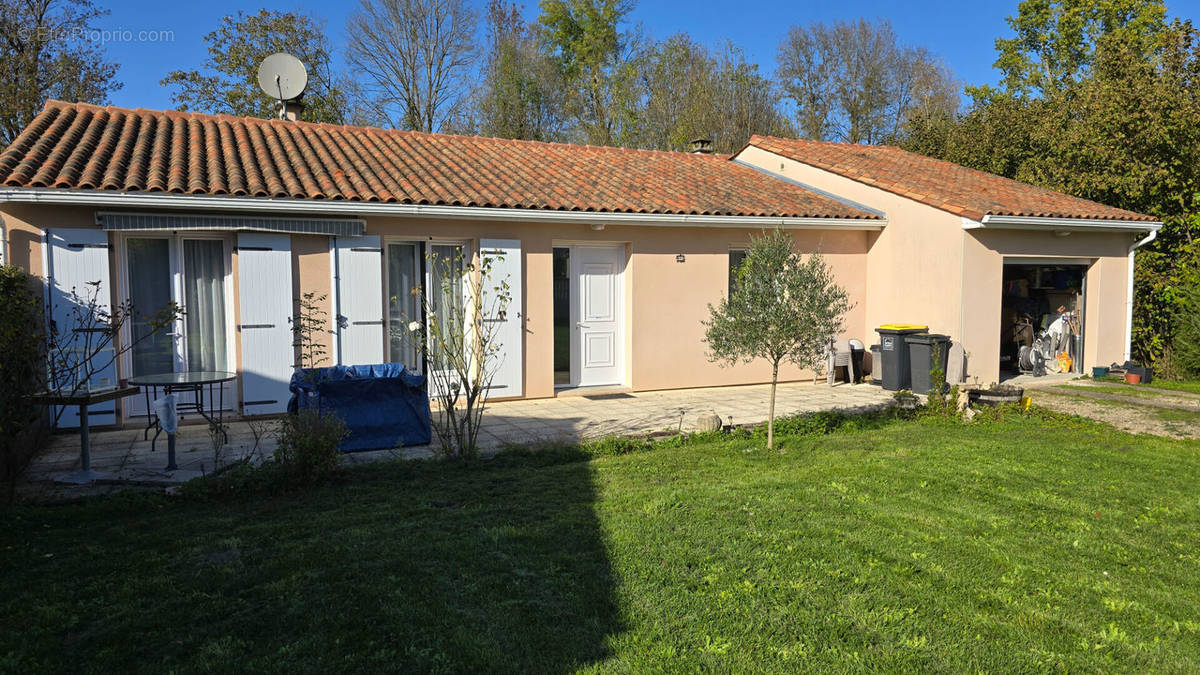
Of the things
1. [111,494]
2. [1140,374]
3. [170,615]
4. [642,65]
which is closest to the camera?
[170,615]

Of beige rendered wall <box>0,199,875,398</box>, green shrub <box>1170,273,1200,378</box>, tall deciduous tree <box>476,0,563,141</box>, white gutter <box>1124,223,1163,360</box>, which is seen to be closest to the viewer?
beige rendered wall <box>0,199,875,398</box>

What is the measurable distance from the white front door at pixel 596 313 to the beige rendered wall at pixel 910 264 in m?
4.69

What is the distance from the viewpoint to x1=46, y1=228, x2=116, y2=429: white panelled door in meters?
8.11

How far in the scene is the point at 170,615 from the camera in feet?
11.8

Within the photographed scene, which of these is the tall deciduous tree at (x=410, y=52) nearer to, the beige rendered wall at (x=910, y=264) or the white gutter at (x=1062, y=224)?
the beige rendered wall at (x=910, y=264)

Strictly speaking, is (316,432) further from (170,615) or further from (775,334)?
(775,334)

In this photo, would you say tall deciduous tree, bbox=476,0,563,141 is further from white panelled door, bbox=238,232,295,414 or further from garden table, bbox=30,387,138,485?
garden table, bbox=30,387,138,485

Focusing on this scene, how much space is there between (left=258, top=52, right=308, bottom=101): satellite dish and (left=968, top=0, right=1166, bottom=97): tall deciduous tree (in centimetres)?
2433

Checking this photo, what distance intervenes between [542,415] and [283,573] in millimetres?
5518

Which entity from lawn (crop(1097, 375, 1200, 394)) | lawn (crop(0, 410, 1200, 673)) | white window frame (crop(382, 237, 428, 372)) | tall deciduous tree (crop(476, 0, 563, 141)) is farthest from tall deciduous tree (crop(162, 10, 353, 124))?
lawn (crop(1097, 375, 1200, 394))

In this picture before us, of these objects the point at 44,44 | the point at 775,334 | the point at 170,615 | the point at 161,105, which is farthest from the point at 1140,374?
A: the point at 44,44

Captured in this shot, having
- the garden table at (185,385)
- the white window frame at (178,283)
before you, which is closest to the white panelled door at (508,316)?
the white window frame at (178,283)

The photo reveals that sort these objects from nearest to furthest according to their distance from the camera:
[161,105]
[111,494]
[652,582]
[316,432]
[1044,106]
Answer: [652,582]
[111,494]
[316,432]
[1044,106]
[161,105]

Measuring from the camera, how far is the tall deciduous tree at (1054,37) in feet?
91.8
